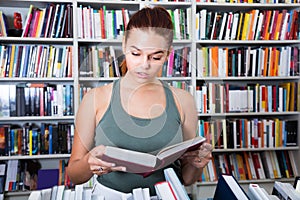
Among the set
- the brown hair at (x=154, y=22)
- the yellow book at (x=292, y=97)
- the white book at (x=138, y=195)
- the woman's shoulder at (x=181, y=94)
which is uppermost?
the brown hair at (x=154, y=22)

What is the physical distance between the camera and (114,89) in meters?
0.94

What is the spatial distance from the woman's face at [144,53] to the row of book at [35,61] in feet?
5.73

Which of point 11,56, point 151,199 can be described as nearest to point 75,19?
point 11,56

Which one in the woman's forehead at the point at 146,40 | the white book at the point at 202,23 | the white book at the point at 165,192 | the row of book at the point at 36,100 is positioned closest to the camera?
the white book at the point at 165,192

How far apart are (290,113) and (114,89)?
2134mm

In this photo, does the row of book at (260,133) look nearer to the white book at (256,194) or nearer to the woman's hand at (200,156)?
the woman's hand at (200,156)

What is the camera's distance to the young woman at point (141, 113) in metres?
0.84

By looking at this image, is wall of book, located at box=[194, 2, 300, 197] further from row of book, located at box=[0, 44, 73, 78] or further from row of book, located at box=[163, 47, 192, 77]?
row of book, located at box=[163, 47, 192, 77]

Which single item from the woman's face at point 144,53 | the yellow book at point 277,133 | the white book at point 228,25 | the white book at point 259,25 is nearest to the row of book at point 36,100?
the white book at point 228,25

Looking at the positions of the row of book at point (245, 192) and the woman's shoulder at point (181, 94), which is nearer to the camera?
the row of book at point (245, 192)

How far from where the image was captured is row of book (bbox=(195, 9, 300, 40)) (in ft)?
8.68

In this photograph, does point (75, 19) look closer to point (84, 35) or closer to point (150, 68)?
point (84, 35)

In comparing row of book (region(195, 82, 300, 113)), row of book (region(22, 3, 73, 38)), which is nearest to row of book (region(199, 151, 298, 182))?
row of book (region(195, 82, 300, 113))

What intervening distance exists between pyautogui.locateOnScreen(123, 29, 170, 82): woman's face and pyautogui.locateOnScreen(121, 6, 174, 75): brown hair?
0.6 inches
